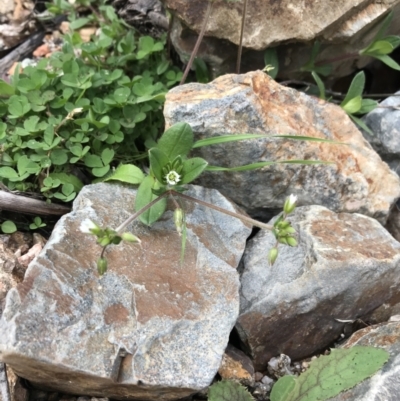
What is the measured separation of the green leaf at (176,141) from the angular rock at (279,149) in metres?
0.19

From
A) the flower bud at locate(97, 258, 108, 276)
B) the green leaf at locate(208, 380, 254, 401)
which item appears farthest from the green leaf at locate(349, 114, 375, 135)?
the flower bud at locate(97, 258, 108, 276)

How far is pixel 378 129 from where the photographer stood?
349 cm

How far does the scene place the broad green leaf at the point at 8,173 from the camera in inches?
109

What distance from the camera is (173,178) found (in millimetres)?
2510

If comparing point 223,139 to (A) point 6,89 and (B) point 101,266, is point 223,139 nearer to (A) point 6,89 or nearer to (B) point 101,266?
(B) point 101,266

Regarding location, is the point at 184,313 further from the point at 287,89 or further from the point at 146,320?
the point at 287,89

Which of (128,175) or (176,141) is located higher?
(176,141)

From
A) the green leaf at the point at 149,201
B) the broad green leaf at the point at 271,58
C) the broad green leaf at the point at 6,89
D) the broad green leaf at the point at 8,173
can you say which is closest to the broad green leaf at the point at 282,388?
the green leaf at the point at 149,201

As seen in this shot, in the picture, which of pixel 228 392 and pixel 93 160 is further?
pixel 93 160

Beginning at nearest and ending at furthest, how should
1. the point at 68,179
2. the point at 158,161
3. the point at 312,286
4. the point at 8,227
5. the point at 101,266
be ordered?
the point at 101,266 < the point at 158,161 < the point at 312,286 < the point at 8,227 < the point at 68,179

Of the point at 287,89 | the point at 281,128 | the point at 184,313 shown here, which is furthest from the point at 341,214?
the point at 184,313

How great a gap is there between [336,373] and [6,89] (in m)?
2.33

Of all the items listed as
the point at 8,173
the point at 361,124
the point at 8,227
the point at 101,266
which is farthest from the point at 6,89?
the point at 361,124

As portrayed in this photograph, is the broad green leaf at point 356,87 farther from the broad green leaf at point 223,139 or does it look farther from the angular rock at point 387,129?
the broad green leaf at point 223,139
